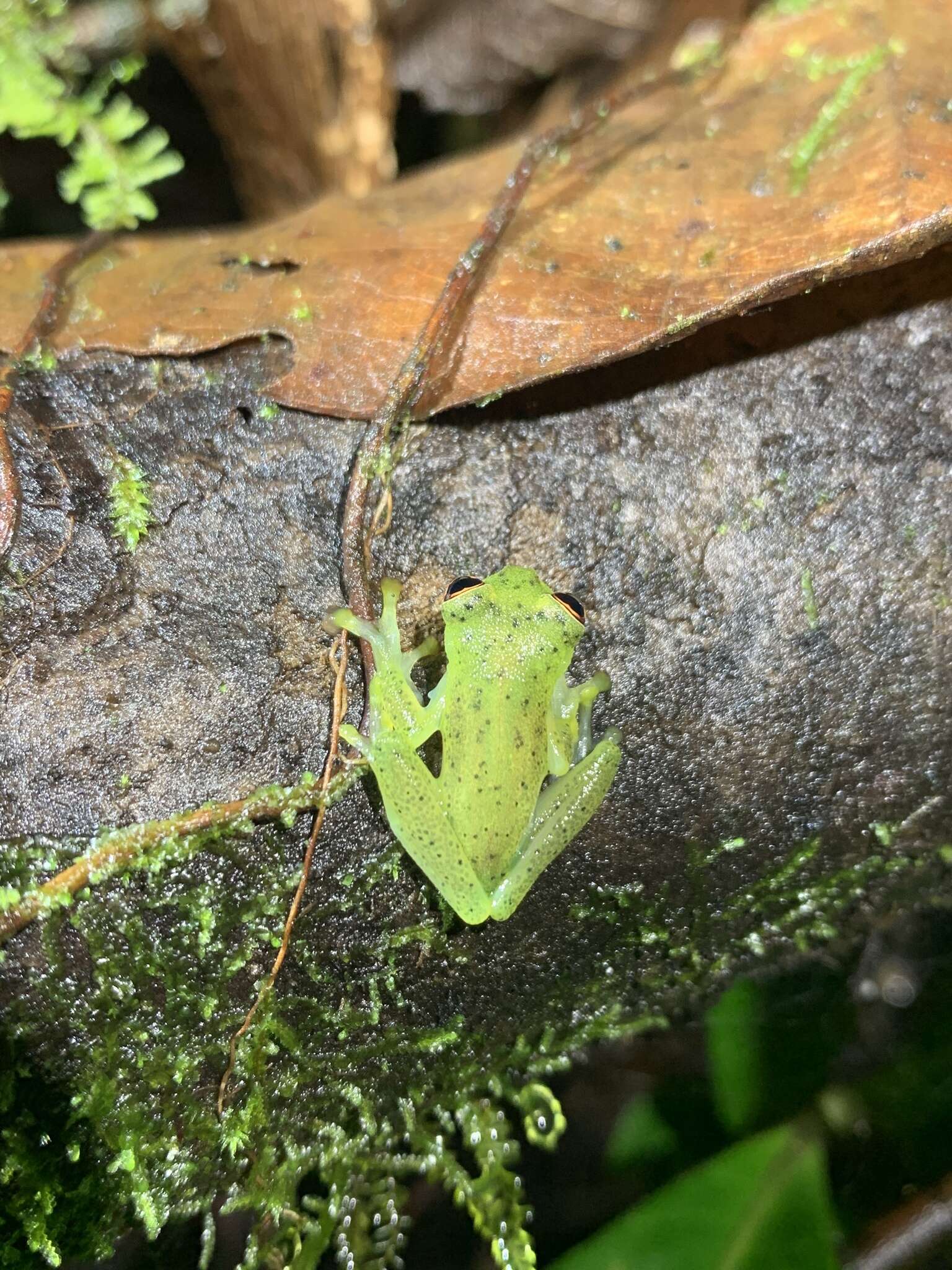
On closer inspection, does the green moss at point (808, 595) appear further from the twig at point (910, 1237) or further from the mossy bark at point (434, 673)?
the twig at point (910, 1237)

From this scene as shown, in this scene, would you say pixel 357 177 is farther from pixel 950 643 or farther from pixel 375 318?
pixel 950 643

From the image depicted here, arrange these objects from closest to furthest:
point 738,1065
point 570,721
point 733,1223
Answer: point 570,721, point 733,1223, point 738,1065

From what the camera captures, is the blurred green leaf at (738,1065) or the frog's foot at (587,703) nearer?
the frog's foot at (587,703)

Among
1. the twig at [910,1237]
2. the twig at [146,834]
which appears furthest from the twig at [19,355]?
the twig at [910,1237]

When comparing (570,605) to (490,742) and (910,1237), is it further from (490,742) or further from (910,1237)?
(910,1237)

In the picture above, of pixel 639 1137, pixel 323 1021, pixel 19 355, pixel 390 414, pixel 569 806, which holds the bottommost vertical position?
pixel 639 1137

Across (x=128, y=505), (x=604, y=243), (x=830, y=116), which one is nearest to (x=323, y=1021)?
(x=128, y=505)
